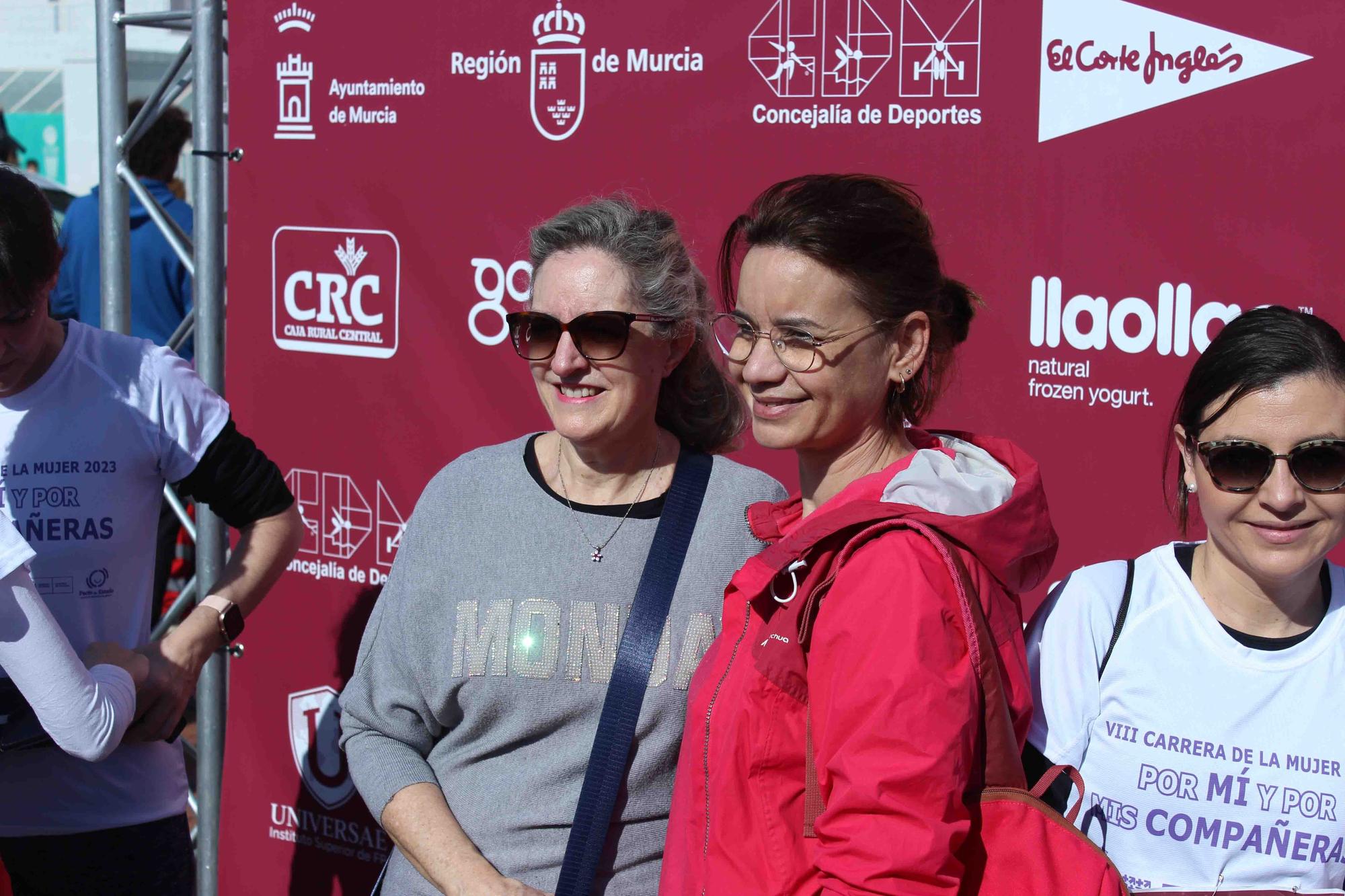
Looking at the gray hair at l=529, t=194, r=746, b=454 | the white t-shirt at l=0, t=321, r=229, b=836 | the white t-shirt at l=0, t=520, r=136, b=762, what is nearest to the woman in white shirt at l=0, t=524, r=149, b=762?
the white t-shirt at l=0, t=520, r=136, b=762

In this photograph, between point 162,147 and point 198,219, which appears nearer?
point 198,219

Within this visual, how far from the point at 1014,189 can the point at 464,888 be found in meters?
1.60

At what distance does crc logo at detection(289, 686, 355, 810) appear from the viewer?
10.9 ft

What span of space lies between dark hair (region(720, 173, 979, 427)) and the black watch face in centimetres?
130

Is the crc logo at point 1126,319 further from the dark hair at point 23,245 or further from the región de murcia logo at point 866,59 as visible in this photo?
the dark hair at point 23,245

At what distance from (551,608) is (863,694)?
73 centimetres

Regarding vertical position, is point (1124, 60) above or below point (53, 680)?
above

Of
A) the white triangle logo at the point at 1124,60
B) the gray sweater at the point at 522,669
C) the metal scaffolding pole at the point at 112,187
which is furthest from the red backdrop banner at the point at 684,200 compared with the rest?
the gray sweater at the point at 522,669

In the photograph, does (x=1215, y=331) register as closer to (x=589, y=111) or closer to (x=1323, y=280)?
(x=1323, y=280)

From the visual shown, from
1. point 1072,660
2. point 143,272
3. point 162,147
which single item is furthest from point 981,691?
point 162,147

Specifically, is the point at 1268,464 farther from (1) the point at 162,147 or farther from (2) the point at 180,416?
(1) the point at 162,147

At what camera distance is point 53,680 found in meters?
1.78

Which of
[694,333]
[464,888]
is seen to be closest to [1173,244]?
[694,333]

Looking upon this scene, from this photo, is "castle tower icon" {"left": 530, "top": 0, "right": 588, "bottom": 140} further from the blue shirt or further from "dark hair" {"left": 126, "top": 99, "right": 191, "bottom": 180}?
"dark hair" {"left": 126, "top": 99, "right": 191, "bottom": 180}
